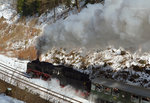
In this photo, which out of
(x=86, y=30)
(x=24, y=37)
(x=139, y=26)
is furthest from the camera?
(x=24, y=37)

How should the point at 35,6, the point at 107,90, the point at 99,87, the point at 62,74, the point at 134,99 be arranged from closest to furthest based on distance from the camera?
1. the point at 134,99
2. the point at 107,90
3. the point at 99,87
4. the point at 62,74
5. the point at 35,6

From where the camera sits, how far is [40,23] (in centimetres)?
3412

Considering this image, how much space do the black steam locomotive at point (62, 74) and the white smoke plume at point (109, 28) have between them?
1862 mm

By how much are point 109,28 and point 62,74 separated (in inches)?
184

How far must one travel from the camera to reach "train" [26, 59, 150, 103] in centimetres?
941

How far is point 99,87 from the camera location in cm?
1084

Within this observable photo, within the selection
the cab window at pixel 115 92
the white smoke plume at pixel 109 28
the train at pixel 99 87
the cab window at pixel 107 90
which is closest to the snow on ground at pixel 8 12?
the white smoke plume at pixel 109 28

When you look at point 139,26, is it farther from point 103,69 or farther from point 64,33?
point 103,69

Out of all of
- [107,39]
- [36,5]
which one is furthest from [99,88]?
[36,5]

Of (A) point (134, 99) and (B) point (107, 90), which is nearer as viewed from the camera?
(A) point (134, 99)

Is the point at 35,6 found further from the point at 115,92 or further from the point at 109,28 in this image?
the point at 115,92

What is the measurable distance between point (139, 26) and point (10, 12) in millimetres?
44848

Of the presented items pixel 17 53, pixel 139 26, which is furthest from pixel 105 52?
pixel 17 53

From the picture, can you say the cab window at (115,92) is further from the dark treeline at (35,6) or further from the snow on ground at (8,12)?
the snow on ground at (8,12)
